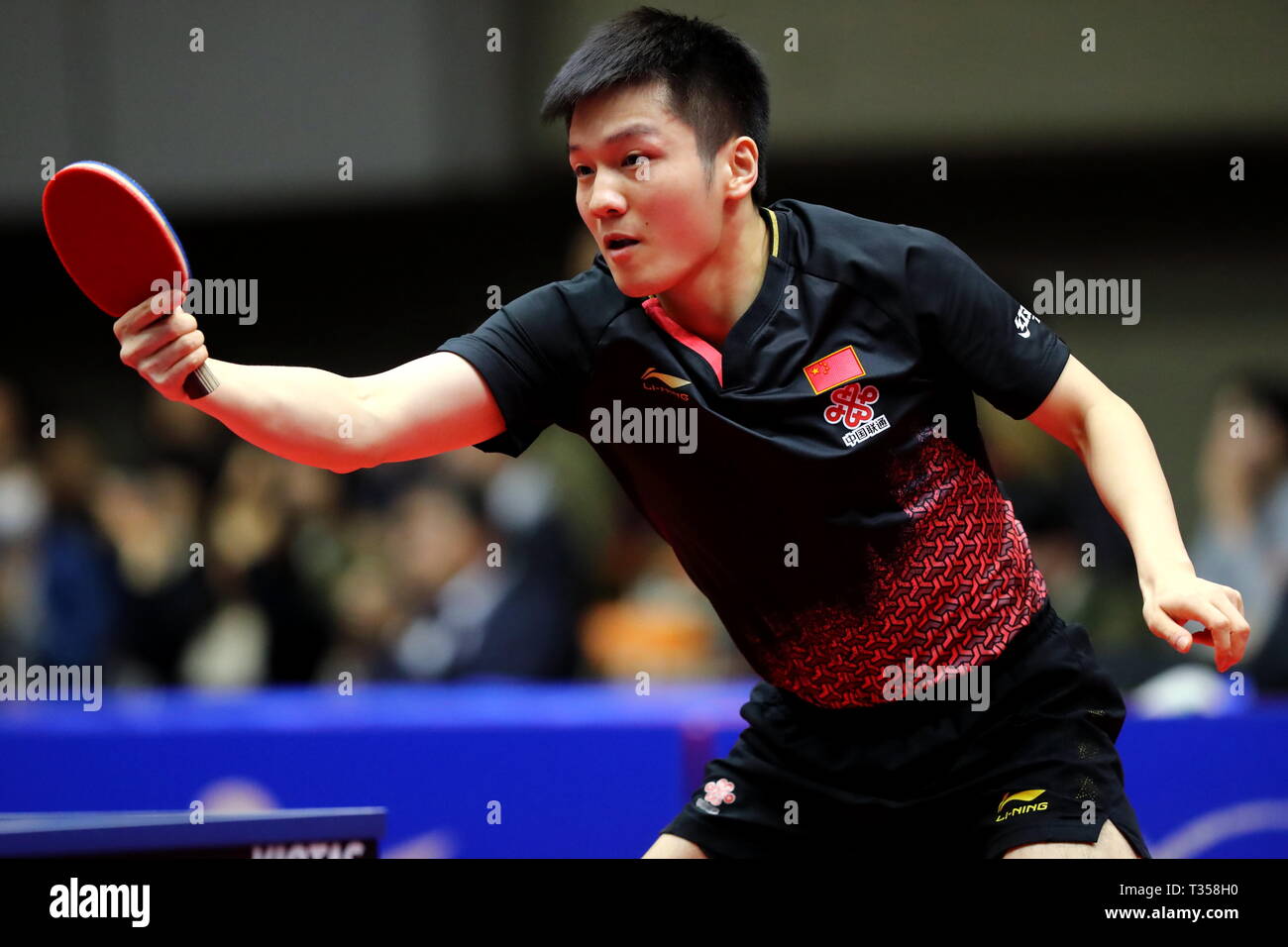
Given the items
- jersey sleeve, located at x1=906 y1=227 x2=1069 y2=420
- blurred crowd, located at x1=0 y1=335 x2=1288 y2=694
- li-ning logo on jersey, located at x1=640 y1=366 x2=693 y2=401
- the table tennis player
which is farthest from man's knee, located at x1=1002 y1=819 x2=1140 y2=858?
blurred crowd, located at x1=0 y1=335 x2=1288 y2=694

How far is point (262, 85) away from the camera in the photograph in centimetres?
1066

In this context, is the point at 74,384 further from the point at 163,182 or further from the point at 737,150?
the point at 737,150

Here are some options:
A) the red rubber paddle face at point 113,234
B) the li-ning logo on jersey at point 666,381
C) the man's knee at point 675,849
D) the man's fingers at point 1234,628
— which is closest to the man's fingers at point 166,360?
the red rubber paddle face at point 113,234

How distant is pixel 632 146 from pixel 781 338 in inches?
21.1

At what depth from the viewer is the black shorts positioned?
3.25 m

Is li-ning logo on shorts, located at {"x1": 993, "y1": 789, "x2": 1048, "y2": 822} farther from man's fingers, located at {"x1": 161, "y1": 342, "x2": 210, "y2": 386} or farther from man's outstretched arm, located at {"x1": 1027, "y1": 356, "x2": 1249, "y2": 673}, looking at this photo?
man's fingers, located at {"x1": 161, "y1": 342, "x2": 210, "y2": 386}

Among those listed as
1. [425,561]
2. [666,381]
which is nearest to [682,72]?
[666,381]

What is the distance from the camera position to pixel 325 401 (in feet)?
10.2

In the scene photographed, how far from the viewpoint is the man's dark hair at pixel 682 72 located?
3.25 meters

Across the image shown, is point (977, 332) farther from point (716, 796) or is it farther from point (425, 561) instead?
point (425, 561)

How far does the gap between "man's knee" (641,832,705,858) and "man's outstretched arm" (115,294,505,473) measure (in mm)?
1050

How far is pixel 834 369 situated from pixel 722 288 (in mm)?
321

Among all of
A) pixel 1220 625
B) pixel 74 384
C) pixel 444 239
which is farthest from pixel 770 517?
pixel 74 384

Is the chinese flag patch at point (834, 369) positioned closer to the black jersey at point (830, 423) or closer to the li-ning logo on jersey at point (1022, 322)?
the black jersey at point (830, 423)
